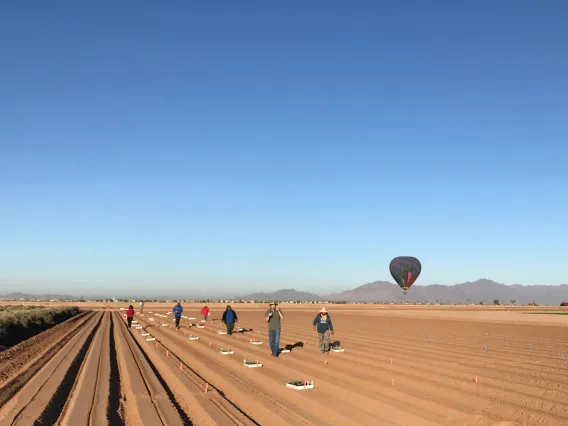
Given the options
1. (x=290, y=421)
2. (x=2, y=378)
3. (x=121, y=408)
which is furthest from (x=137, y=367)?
(x=290, y=421)

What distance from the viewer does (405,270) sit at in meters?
90.4

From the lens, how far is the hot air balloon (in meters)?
89.6

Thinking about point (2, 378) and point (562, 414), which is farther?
point (2, 378)

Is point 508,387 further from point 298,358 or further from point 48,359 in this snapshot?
point 48,359

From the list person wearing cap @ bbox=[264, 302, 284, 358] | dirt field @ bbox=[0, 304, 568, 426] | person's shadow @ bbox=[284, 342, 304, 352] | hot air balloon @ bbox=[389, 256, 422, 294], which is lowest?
dirt field @ bbox=[0, 304, 568, 426]

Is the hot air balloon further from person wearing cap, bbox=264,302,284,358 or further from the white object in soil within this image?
the white object in soil

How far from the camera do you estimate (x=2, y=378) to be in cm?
1225

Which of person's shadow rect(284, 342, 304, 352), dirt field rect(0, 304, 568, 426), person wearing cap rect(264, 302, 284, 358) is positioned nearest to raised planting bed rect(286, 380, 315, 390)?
dirt field rect(0, 304, 568, 426)

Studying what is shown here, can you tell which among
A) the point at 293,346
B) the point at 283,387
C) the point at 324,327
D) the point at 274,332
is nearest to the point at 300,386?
the point at 283,387

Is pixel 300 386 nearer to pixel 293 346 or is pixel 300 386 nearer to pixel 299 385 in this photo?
pixel 299 385

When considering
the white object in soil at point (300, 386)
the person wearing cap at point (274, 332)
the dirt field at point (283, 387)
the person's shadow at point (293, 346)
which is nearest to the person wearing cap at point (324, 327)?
the dirt field at point (283, 387)

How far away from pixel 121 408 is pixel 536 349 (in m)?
15.7

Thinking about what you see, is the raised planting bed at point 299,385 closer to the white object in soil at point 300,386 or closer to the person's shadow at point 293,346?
the white object in soil at point 300,386

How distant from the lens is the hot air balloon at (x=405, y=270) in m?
89.6
